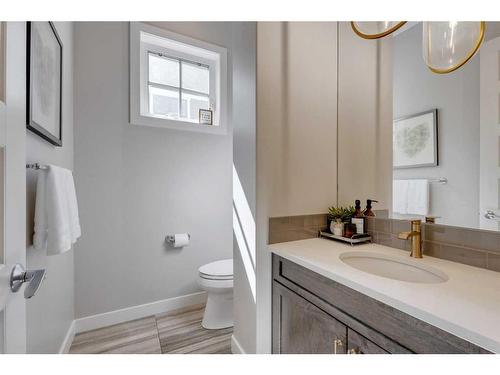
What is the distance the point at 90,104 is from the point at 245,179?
1.33 metres

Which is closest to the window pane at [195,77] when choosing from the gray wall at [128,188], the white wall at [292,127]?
the gray wall at [128,188]

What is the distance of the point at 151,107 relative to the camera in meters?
2.13

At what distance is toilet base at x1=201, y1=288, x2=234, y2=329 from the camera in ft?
6.12

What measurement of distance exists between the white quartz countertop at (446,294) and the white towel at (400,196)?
23cm

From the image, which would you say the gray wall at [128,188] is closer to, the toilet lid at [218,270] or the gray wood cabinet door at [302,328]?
the toilet lid at [218,270]

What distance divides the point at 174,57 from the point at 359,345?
7.99ft

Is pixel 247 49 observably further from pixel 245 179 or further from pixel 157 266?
pixel 157 266

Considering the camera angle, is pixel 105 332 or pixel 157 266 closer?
pixel 105 332

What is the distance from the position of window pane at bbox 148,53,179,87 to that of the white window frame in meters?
0.04

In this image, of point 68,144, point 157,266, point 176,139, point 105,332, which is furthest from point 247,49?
point 105,332

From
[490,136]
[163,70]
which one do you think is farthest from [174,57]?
[490,136]

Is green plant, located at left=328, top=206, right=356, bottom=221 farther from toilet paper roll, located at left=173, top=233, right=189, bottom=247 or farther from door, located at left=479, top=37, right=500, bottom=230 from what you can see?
toilet paper roll, located at left=173, top=233, right=189, bottom=247

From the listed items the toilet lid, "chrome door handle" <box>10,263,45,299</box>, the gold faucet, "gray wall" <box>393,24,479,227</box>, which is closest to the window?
the toilet lid

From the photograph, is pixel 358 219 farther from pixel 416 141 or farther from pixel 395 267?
pixel 416 141
